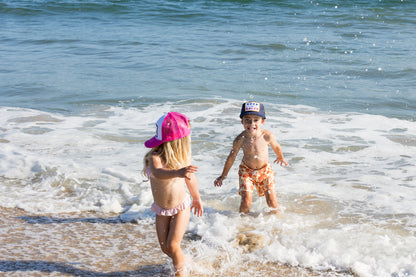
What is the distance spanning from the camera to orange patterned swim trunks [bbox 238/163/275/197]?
4844 millimetres

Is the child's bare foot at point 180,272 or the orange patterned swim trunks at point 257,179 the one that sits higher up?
the orange patterned swim trunks at point 257,179

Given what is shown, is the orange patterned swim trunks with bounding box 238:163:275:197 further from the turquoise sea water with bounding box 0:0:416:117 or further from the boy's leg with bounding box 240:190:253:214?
the turquoise sea water with bounding box 0:0:416:117

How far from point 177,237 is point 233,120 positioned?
542 cm

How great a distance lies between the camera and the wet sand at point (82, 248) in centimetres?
371

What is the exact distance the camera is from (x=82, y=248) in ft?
13.5

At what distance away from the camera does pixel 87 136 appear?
770cm

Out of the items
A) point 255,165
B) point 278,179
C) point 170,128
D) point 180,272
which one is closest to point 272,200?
point 255,165

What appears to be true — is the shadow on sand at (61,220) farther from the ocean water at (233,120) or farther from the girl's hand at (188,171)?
the girl's hand at (188,171)

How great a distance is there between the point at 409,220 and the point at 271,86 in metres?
6.69

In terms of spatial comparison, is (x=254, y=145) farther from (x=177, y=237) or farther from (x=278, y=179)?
(x=177, y=237)

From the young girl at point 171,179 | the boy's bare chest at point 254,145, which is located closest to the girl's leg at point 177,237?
the young girl at point 171,179

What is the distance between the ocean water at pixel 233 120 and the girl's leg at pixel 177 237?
28 centimetres

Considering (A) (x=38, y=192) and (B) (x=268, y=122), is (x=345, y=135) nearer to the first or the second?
(B) (x=268, y=122)

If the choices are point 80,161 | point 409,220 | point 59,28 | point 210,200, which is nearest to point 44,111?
point 80,161
